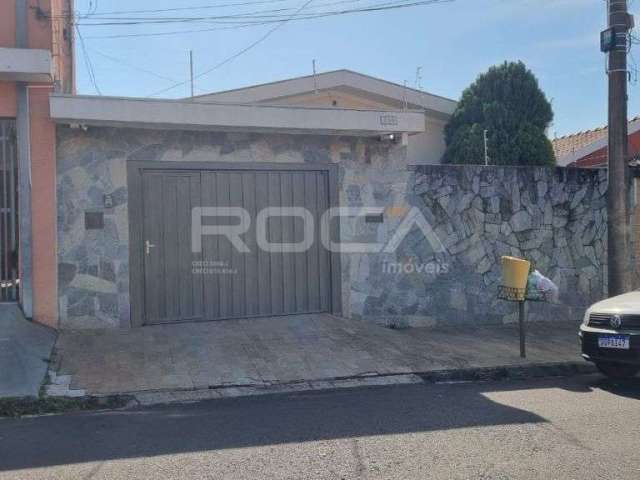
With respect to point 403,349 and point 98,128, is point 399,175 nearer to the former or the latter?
point 403,349

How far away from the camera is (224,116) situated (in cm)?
892

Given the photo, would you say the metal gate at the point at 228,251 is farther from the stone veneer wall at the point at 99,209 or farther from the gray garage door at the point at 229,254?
the stone veneer wall at the point at 99,209

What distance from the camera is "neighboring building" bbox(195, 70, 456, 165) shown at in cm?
A: 1491

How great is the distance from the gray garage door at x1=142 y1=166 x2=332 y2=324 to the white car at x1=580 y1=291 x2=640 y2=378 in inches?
154

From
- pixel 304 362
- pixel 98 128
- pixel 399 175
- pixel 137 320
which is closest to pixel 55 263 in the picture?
pixel 137 320

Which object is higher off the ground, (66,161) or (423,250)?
(66,161)

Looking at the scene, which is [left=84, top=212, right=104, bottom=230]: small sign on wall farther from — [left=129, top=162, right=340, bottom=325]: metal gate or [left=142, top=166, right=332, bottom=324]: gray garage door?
[left=142, top=166, right=332, bottom=324]: gray garage door

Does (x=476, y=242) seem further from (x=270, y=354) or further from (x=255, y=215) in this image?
(x=270, y=354)

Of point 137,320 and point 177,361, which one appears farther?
point 137,320

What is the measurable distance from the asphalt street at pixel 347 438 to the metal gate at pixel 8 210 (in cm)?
307

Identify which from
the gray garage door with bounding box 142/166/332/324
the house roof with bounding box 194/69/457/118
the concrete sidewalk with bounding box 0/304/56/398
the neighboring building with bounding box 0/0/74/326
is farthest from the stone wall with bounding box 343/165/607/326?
the concrete sidewalk with bounding box 0/304/56/398

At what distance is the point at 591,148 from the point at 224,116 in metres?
11.6

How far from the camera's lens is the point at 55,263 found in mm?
8750

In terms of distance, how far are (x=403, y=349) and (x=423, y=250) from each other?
2220 millimetres
